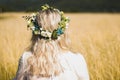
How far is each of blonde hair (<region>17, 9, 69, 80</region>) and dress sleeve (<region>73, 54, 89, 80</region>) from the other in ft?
0.40

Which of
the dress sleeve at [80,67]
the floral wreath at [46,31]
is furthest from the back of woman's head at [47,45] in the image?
the dress sleeve at [80,67]

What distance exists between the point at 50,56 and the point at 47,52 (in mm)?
44

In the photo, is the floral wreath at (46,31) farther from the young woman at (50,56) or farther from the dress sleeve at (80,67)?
the dress sleeve at (80,67)

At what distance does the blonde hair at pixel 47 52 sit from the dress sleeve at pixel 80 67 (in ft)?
0.40

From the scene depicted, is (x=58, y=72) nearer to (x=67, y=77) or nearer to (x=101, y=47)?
(x=67, y=77)

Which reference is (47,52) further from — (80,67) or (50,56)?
(80,67)

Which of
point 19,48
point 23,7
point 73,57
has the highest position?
point 73,57

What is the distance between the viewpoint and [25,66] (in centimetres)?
382

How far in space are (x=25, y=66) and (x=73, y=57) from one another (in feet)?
Result: 1.41

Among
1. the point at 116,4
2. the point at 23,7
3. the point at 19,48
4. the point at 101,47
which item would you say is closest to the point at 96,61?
the point at 101,47

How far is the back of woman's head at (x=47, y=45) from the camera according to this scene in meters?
3.72

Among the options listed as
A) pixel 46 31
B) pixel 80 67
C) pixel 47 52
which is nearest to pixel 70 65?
pixel 80 67

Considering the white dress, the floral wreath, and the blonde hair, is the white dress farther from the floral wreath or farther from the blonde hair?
the floral wreath

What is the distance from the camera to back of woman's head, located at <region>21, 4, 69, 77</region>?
372 cm
